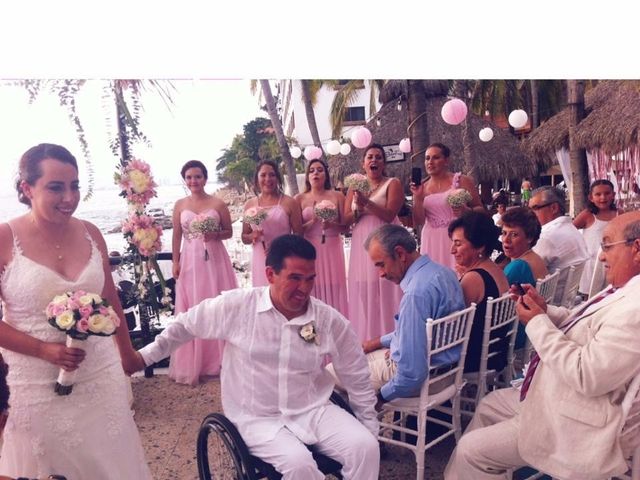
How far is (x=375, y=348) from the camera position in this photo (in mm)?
3035

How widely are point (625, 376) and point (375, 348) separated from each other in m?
1.50

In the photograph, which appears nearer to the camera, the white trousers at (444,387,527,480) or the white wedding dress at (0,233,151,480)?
the white wedding dress at (0,233,151,480)

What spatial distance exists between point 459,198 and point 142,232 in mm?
2518

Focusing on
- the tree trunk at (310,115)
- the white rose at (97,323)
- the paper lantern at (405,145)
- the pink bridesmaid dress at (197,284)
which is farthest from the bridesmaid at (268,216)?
the white rose at (97,323)

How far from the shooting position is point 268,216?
4270 millimetres

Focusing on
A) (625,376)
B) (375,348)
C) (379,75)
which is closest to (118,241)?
(375,348)

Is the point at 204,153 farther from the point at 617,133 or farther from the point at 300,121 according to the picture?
the point at 617,133

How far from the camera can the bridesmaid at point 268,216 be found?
427cm

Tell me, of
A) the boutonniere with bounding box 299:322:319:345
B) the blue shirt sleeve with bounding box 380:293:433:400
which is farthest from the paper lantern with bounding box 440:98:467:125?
the boutonniere with bounding box 299:322:319:345

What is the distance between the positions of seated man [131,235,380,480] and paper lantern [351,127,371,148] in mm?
2420

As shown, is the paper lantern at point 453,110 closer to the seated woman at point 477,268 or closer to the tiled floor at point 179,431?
the seated woman at point 477,268

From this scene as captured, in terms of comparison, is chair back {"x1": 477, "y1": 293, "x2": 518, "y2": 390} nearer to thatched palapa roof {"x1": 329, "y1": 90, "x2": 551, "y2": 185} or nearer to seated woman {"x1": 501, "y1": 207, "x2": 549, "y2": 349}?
seated woman {"x1": 501, "y1": 207, "x2": 549, "y2": 349}

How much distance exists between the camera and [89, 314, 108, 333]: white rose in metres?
1.71

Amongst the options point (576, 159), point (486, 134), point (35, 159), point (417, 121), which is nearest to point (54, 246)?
point (35, 159)
